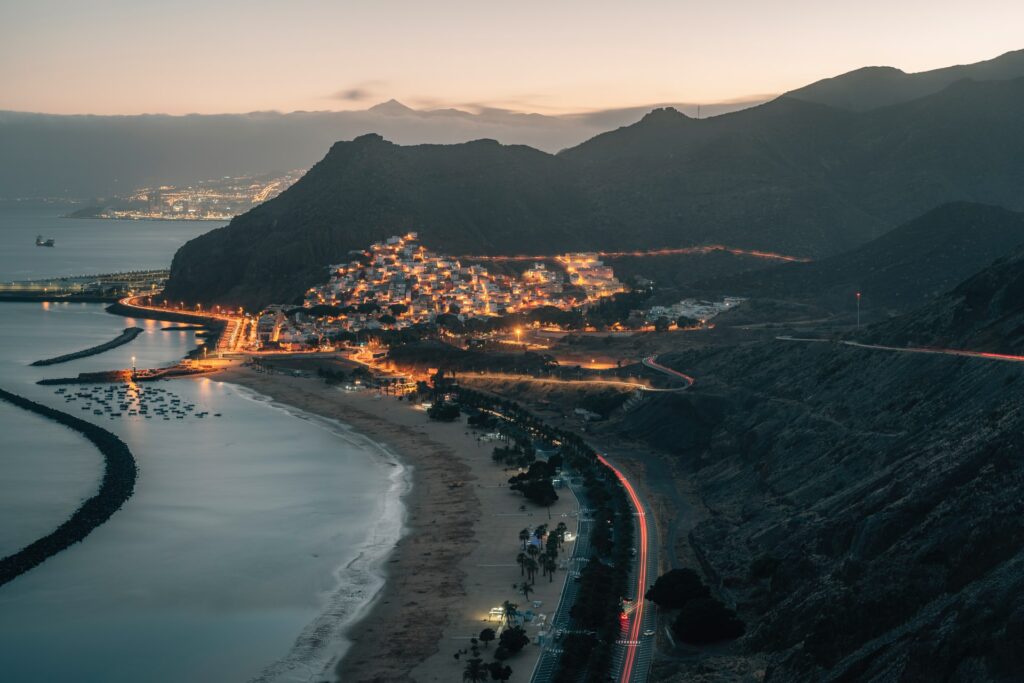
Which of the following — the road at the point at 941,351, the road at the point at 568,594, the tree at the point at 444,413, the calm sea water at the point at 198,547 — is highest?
the road at the point at 941,351

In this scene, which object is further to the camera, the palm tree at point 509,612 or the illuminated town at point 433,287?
the illuminated town at point 433,287

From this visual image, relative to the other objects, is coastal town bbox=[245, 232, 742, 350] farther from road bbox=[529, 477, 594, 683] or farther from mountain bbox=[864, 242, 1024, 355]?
road bbox=[529, 477, 594, 683]

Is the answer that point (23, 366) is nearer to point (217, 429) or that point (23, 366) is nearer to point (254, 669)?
point (217, 429)

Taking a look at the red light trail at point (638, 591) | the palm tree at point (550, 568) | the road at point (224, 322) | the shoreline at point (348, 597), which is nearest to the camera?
the red light trail at point (638, 591)

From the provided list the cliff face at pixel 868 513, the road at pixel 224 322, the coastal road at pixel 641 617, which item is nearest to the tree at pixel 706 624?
the cliff face at pixel 868 513

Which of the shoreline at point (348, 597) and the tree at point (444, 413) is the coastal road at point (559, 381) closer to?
the tree at point (444, 413)

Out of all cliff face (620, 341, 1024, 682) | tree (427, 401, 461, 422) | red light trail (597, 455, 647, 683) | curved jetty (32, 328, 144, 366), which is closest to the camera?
cliff face (620, 341, 1024, 682)

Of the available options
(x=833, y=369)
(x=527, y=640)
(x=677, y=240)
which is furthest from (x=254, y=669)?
(x=677, y=240)

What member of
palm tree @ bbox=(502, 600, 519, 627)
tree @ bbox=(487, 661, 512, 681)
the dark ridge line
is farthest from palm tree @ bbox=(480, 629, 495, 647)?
the dark ridge line
